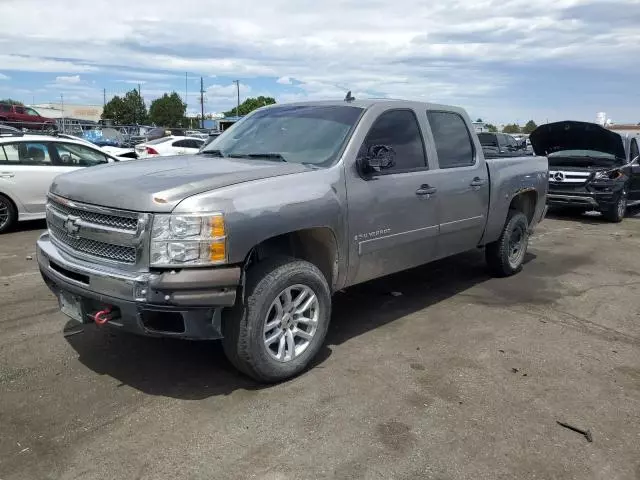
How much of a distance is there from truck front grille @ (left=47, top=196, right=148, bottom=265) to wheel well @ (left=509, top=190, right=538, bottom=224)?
4.78m

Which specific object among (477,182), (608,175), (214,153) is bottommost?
(608,175)

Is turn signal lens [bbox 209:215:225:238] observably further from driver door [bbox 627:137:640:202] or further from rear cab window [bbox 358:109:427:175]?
driver door [bbox 627:137:640:202]

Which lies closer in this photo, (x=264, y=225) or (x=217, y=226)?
(x=217, y=226)

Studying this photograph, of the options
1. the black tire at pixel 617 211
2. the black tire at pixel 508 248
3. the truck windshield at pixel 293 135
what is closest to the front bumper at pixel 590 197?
the black tire at pixel 617 211

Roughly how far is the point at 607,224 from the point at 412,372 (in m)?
9.53

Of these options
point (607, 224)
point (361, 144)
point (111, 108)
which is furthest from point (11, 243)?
point (111, 108)

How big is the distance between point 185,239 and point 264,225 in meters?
0.53

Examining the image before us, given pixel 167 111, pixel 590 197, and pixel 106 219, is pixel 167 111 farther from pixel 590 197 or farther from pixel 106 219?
pixel 106 219

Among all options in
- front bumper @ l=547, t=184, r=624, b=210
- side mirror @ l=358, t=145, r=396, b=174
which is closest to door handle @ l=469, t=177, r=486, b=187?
side mirror @ l=358, t=145, r=396, b=174

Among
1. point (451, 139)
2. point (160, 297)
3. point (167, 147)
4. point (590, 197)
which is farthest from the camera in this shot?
point (167, 147)

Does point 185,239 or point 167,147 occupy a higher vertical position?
point 185,239

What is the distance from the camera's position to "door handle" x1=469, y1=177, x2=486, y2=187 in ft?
18.6

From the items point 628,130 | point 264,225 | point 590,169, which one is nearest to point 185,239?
point 264,225

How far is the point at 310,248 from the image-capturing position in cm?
423
